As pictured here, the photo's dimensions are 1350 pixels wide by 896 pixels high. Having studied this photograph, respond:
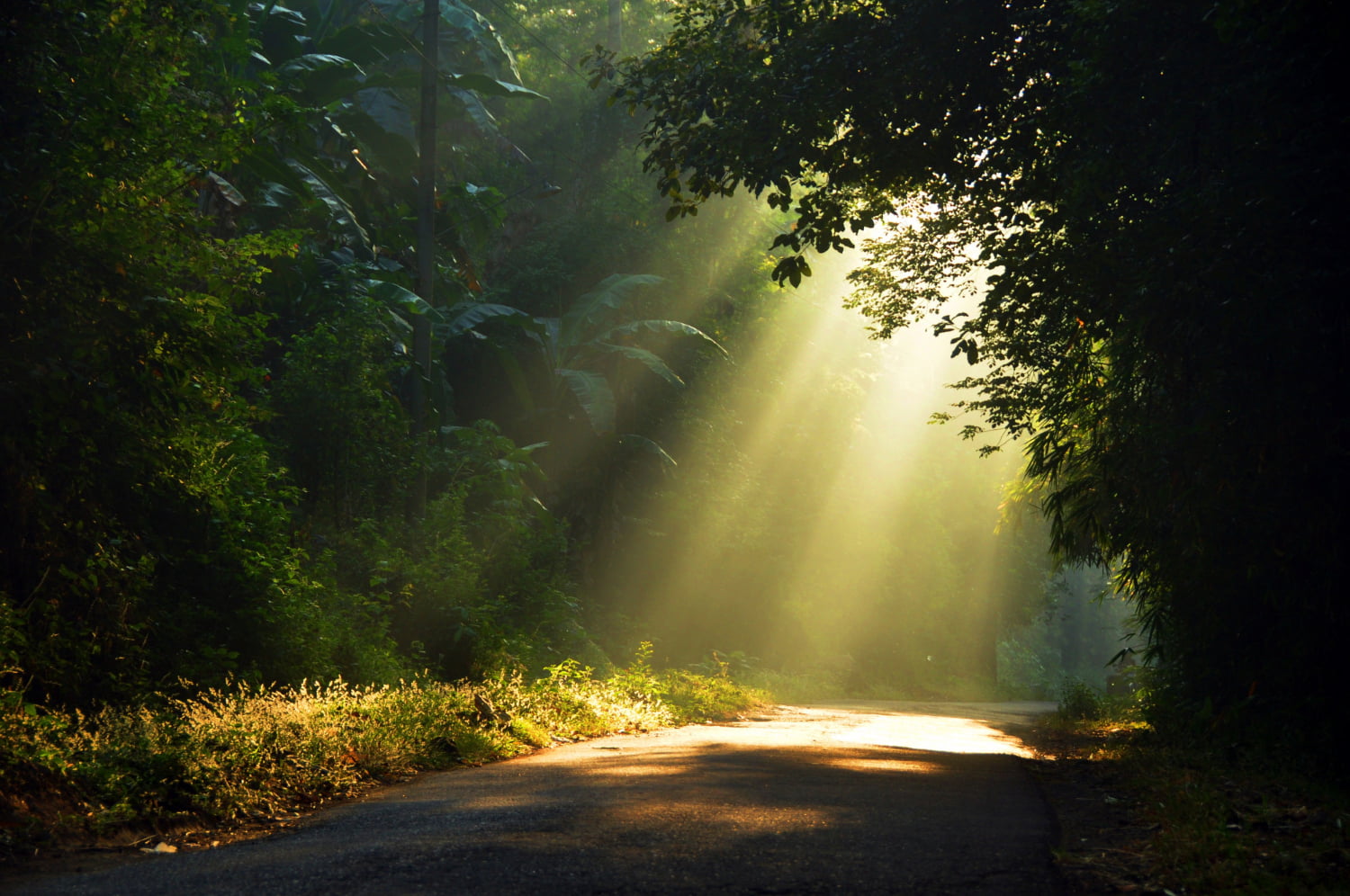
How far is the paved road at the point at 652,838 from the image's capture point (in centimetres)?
483

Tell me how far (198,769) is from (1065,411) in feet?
30.6

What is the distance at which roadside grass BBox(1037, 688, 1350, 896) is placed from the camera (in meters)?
4.94

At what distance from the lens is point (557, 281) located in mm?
28938

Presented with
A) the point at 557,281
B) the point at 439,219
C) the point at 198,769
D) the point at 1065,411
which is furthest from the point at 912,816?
the point at 557,281

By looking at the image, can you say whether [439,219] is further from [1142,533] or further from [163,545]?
[1142,533]

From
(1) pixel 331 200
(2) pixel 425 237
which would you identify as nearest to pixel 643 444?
(2) pixel 425 237

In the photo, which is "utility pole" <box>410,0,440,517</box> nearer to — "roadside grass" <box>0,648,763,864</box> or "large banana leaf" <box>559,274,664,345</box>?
"large banana leaf" <box>559,274,664,345</box>

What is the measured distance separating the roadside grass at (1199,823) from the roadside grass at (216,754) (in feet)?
15.6

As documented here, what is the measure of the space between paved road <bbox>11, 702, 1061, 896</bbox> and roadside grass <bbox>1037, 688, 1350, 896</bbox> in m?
0.30

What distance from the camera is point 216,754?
274 inches

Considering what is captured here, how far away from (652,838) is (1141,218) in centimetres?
692

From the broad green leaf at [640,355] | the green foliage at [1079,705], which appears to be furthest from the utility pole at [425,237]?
the green foliage at [1079,705]

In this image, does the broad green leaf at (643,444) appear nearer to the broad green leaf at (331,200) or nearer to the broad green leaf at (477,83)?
the broad green leaf at (477,83)

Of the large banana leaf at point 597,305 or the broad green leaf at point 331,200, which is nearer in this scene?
the broad green leaf at point 331,200
